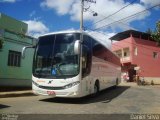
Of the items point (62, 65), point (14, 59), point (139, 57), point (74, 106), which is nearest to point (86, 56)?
point (62, 65)

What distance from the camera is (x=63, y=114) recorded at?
908 centimetres

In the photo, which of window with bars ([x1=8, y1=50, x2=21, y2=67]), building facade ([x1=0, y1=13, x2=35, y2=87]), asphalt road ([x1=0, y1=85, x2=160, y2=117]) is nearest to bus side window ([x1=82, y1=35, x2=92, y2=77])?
asphalt road ([x1=0, y1=85, x2=160, y2=117])

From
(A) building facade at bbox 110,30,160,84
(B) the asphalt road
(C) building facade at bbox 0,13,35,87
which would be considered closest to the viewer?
(B) the asphalt road

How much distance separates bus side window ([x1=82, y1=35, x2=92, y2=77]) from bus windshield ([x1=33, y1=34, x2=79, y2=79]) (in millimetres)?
643

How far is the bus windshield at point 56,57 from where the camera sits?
11.5 meters

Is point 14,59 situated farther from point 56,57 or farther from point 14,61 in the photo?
point 56,57

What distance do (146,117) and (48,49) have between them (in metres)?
5.59

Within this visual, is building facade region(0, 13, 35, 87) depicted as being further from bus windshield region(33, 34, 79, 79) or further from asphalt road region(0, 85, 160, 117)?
bus windshield region(33, 34, 79, 79)

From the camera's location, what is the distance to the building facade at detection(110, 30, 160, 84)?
40906 millimetres

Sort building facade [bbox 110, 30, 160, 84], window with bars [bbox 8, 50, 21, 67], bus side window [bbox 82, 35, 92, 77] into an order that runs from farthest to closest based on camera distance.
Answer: building facade [bbox 110, 30, 160, 84], window with bars [bbox 8, 50, 21, 67], bus side window [bbox 82, 35, 92, 77]

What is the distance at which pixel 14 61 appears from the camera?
20.1 metres

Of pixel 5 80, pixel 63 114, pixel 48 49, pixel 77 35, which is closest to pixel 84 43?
pixel 77 35

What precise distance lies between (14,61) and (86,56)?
9323mm

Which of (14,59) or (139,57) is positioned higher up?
(139,57)
